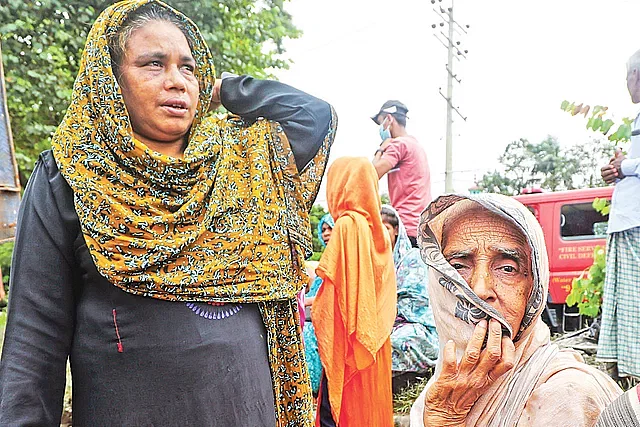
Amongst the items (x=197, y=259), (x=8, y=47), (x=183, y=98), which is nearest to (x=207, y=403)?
(x=197, y=259)

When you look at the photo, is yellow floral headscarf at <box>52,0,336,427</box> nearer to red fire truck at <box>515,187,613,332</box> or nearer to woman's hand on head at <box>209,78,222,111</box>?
woman's hand on head at <box>209,78,222,111</box>

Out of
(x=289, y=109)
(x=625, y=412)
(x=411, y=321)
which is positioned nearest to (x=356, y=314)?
(x=411, y=321)

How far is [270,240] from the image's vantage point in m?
1.64

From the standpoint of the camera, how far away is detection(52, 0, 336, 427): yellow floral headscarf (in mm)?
1474

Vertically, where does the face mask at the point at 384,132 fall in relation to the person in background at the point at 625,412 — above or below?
above

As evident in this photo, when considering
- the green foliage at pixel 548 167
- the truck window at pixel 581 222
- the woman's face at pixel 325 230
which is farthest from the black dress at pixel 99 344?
the green foliage at pixel 548 167

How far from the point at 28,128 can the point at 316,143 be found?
20.1 feet

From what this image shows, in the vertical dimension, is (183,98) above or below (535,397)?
above

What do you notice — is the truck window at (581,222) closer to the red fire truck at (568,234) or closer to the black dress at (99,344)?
the red fire truck at (568,234)

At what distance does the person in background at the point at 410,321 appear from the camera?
374 centimetres

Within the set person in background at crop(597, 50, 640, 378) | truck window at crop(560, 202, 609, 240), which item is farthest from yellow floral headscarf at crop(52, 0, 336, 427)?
truck window at crop(560, 202, 609, 240)

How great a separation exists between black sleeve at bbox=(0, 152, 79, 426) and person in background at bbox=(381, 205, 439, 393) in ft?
8.45

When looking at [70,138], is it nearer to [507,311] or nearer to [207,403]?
[207,403]

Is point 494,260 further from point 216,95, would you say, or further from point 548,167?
point 548,167
